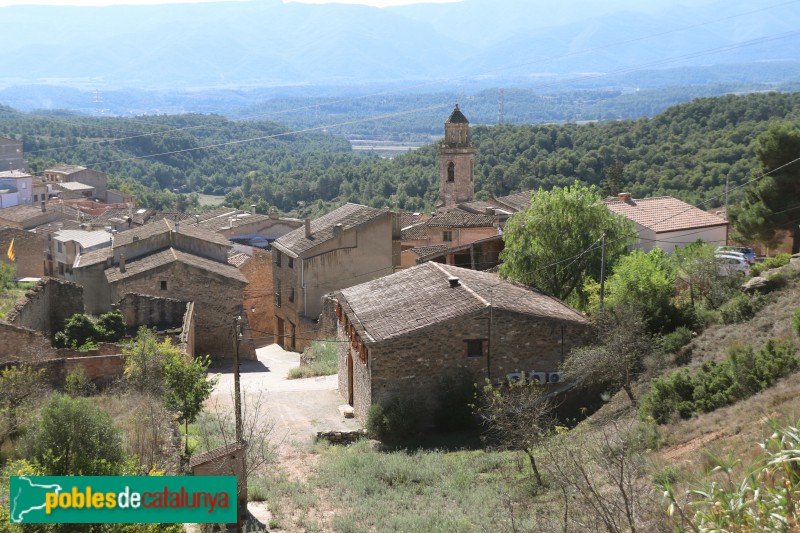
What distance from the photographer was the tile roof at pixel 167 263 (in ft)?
115

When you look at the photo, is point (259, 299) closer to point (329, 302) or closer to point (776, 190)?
point (329, 302)

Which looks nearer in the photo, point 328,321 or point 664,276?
point 664,276

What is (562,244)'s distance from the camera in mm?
29688

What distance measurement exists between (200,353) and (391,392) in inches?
507

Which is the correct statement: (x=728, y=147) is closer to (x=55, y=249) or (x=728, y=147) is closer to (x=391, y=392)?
(x=55, y=249)

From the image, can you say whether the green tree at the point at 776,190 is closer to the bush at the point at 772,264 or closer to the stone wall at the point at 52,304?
the bush at the point at 772,264

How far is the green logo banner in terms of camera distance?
1243 centimetres

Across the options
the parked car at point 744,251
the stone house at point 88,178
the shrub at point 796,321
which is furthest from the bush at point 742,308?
the stone house at point 88,178

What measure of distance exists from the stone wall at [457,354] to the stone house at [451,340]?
0.07 feet

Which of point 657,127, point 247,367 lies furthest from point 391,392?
point 657,127

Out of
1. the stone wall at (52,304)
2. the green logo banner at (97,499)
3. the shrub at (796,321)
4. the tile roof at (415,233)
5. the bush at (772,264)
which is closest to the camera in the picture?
the green logo banner at (97,499)

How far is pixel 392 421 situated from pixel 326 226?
61.4ft

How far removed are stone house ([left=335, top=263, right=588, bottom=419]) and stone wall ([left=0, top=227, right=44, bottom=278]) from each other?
3529cm

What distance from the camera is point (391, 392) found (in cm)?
2373
